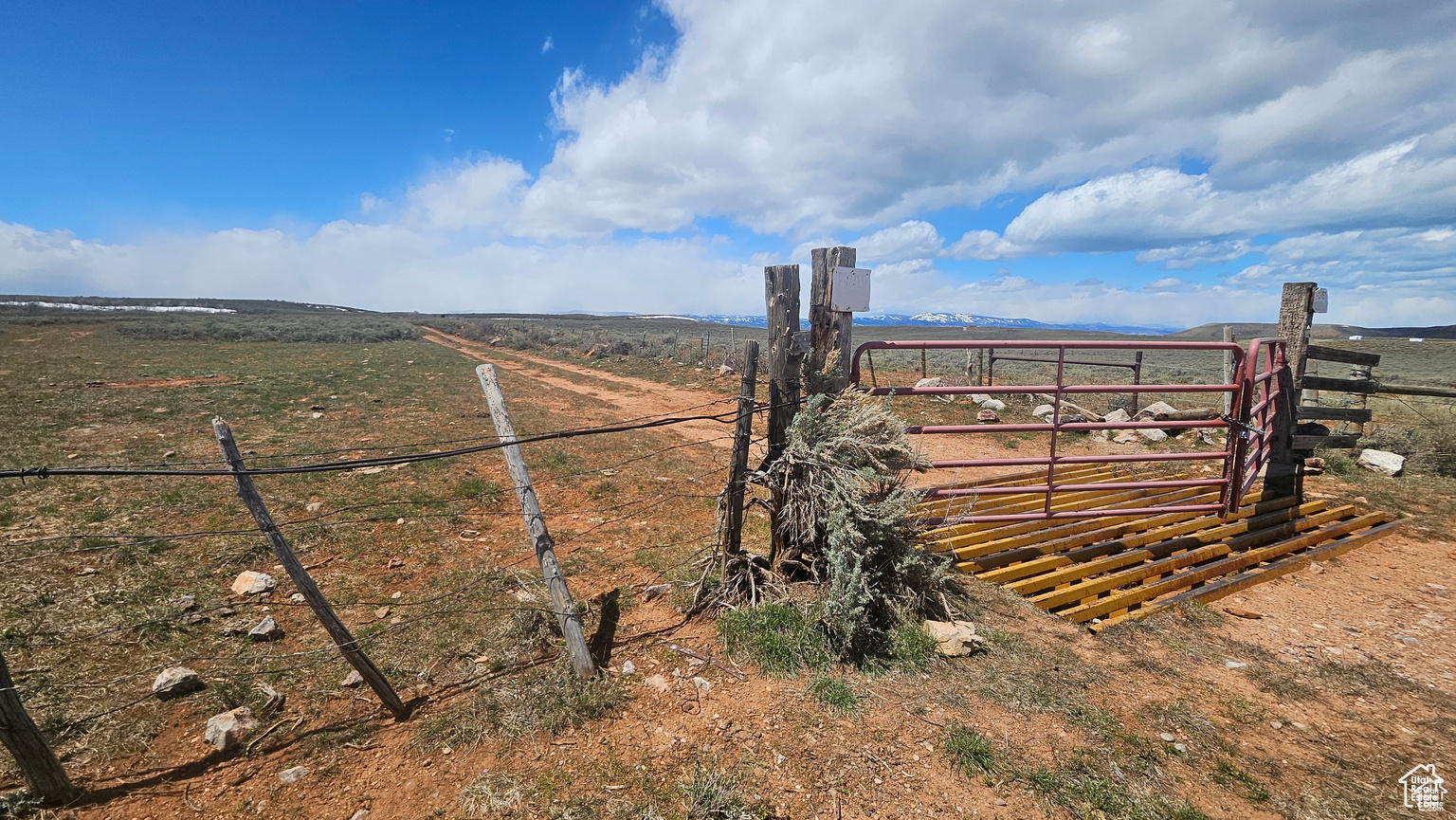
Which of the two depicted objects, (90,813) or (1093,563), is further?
(1093,563)

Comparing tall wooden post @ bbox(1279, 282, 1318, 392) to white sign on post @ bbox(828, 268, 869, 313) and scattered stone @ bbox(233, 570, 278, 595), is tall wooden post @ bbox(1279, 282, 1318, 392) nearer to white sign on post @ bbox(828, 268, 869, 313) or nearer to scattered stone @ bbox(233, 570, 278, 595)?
white sign on post @ bbox(828, 268, 869, 313)

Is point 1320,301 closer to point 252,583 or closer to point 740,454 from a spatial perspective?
point 740,454

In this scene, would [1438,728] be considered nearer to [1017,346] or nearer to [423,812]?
[1017,346]

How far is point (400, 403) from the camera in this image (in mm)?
13266

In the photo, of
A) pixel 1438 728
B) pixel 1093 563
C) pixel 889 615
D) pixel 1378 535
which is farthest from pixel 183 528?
pixel 1378 535

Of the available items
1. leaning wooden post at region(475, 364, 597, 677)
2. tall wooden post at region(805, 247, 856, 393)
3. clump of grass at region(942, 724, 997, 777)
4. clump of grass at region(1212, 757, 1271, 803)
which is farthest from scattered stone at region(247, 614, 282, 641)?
clump of grass at region(1212, 757, 1271, 803)

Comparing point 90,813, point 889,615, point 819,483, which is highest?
point 819,483

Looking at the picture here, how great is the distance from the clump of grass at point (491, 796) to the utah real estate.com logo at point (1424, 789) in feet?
13.2

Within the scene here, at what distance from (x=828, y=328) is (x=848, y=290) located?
0.98 feet

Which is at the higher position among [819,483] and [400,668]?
[819,483]

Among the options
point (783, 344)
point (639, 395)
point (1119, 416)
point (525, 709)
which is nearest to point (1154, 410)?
point (1119, 416)

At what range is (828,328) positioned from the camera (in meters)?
3.98

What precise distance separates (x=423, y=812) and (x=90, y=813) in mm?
1509

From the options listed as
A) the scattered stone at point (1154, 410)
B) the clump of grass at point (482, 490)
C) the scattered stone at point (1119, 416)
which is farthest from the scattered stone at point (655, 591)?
the scattered stone at point (1154, 410)
